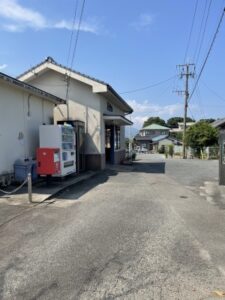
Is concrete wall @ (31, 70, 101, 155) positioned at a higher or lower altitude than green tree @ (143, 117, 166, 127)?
lower

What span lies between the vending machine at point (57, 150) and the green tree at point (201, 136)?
26390mm

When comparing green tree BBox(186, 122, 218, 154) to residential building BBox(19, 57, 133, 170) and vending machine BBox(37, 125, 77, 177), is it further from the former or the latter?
vending machine BBox(37, 125, 77, 177)

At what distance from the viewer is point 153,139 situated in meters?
81.0

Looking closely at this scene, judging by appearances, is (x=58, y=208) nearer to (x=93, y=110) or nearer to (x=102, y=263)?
(x=102, y=263)

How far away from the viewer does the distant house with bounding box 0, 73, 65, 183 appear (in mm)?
10133

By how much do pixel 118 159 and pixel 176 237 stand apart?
1591 centimetres

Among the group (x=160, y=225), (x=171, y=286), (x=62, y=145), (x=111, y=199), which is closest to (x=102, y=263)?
(x=171, y=286)

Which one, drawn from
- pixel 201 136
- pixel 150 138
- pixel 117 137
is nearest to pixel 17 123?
pixel 117 137

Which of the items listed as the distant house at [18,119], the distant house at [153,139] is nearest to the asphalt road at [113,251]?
the distant house at [18,119]

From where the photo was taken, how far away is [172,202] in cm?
890

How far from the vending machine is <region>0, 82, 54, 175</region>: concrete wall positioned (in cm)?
70

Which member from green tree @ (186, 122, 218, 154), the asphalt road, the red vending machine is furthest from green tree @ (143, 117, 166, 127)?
the asphalt road

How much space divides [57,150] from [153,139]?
7124cm

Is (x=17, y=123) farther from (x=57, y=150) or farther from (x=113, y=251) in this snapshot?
(x=113, y=251)
